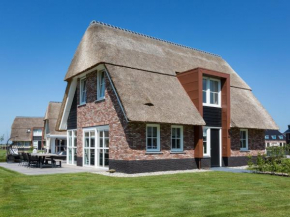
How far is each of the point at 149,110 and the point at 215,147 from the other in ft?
20.7

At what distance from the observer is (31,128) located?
71812 millimetres

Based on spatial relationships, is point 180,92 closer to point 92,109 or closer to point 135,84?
point 135,84

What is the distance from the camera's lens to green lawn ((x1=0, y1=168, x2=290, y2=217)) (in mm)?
7570

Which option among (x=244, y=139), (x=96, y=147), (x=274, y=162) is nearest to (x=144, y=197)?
(x=274, y=162)

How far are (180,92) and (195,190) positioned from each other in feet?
28.5

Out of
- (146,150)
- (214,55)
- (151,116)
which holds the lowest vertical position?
(146,150)

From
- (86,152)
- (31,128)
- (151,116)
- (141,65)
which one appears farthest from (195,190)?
(31,128)

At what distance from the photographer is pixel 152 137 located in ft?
54.2

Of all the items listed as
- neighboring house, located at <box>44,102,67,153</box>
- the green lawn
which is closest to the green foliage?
the green lawn

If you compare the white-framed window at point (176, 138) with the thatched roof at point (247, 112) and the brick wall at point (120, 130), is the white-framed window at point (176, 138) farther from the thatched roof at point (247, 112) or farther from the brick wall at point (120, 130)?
the thatched roof at point (247, 112)

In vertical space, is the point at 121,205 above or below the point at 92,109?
below

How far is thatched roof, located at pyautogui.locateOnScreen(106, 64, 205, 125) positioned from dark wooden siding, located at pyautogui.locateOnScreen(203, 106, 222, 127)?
1.41 meters

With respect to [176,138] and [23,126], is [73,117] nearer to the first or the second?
[176,138]

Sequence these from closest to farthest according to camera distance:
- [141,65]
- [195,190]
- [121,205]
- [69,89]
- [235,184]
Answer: [121,205] → [195,190] → [235,184] → [141,65] → [69,89]
